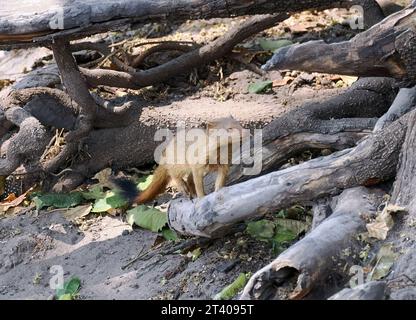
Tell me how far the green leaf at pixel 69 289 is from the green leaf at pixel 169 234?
665 millimetres

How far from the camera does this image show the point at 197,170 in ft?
15.1

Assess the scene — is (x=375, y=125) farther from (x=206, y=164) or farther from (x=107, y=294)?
(x=107, y=294)

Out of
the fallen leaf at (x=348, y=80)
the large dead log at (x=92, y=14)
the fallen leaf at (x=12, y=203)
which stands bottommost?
the fallen leaf at (x=12, y=203)

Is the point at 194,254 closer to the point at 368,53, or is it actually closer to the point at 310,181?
the point at 310,181

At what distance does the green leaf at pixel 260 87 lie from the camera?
621cm

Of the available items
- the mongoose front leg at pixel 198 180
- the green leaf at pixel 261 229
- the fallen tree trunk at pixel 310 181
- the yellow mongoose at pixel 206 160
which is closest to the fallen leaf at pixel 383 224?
the fallen tree trunk at pixel 310 181

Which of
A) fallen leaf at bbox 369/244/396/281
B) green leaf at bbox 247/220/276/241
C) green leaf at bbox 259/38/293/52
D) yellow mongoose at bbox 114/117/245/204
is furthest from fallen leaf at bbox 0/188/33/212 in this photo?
fallen leaf at bbox 369/244/396/281

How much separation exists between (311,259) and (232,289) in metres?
0.64

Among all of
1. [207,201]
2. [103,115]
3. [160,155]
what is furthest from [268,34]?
[207,201]

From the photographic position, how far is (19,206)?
577cm

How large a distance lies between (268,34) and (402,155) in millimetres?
3441

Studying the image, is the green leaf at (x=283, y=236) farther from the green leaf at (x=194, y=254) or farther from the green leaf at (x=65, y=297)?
the green leaf at (x=65, y=297)

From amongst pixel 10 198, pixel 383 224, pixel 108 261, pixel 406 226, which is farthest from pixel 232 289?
pixel 10 198

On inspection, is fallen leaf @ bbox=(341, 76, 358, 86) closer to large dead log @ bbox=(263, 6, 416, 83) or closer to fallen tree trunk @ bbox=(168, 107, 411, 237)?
large dead log @ bbox=(263, 6, 416, 83)
